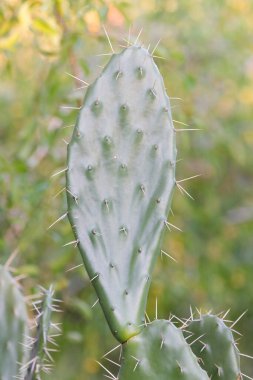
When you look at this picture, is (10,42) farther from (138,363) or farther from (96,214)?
(138,363)

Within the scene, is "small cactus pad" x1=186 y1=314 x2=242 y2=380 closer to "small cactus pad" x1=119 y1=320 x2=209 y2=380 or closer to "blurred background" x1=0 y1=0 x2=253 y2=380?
"small cactus pad" x1=119 y1=320 x2=209 y2=380

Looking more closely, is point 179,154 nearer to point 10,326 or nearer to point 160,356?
point 10,326

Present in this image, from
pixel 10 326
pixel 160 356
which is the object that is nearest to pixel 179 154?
pixel 10 326

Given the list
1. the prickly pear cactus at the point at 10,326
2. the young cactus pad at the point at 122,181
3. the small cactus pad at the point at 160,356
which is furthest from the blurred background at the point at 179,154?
the small cactus pad at the point at 160,356

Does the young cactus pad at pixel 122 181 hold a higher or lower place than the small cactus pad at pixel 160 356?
higher

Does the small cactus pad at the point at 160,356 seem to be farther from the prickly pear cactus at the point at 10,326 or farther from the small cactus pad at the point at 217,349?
the prickly pear cactus at the point at 10,326

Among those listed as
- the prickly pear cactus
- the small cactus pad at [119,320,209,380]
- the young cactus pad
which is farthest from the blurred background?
the small cactus pad at [119,320,209,380]
